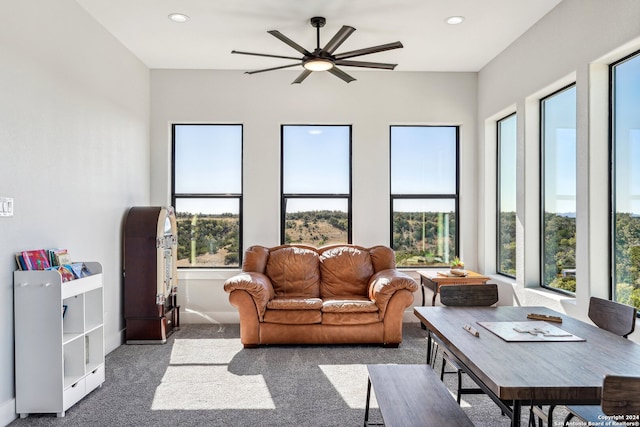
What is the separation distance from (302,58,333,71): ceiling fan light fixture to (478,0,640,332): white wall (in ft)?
6.61

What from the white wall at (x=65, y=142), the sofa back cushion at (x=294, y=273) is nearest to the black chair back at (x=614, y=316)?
the sofa back cushion at (x=294, y=273)

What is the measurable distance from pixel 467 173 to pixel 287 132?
243 cm

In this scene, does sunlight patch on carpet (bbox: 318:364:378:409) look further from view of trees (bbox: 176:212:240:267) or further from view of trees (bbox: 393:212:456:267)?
view of trees (bbox: 176:212:240:267)

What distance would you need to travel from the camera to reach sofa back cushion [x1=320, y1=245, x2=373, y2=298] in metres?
5.05

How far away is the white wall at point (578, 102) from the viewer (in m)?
3.24

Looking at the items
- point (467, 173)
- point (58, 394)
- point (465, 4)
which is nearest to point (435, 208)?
point (467, 173)

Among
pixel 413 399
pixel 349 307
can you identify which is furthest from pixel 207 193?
pixel 413 399

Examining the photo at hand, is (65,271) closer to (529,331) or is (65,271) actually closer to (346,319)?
(346,319)

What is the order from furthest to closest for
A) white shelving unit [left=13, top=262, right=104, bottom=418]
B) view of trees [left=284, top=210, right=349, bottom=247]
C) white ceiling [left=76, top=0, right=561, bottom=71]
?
view of trees [left=284, top=210, right=349, bottom=247], white ceiling [left=76, top=0, right=561, bottom=71], white shelving unit [left=13, top=262, right=104, bottom=418]

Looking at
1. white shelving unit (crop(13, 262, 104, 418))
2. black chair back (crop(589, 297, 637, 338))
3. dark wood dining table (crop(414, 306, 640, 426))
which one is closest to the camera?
dark wood dining table (crop(414, 306, 640, 426))

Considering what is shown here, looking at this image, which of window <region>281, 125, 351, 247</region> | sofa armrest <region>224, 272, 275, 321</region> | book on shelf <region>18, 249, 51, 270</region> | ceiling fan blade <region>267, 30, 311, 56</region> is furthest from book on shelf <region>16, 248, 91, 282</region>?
window <region>281, 125, 351, 247</region>

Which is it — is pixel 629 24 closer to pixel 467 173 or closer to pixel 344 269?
pixel 467 173

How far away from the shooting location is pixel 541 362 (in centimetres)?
179

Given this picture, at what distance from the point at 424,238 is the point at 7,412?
460cm
